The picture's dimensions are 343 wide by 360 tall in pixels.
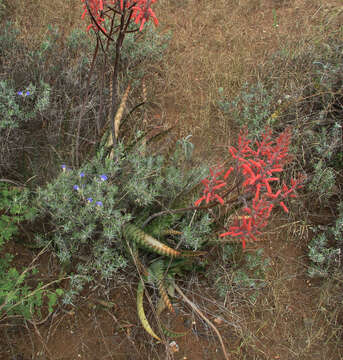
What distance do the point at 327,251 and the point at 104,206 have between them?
4.62ft

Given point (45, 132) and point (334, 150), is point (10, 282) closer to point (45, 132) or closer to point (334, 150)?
point (45, 132)

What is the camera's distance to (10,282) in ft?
5.42

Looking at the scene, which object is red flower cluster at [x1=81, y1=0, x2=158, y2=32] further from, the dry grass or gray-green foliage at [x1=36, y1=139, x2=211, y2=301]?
the dry grass

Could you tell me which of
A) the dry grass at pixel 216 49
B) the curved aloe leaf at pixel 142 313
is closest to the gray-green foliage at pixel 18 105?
the dry grass at pixel 216 49

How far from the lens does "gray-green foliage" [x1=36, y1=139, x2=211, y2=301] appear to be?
1806 millimetres

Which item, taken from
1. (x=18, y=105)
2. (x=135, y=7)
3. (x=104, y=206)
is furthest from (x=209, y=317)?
(x=18, y=105)

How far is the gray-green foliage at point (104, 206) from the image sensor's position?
1806 mm

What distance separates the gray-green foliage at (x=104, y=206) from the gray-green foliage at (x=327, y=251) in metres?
0.73

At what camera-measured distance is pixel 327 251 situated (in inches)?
87.6

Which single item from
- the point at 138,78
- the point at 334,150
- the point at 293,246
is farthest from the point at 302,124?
the point at 138,78

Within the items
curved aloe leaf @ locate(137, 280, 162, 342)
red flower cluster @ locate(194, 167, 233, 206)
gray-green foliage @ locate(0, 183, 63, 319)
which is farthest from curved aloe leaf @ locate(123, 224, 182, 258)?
red flower cluster @ locate(194, 167, 233, 206)

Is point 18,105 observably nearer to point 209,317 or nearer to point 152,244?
point 152,244

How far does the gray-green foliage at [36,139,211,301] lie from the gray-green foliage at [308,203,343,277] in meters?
0.73

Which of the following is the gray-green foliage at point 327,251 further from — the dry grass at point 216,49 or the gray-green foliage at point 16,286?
the gray-green foliage at point 16,286
